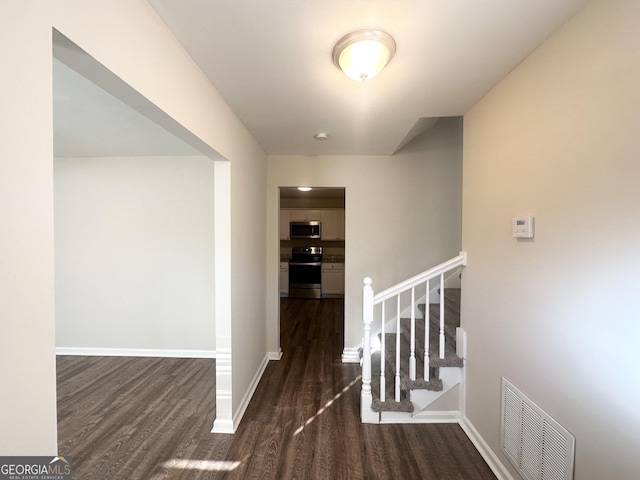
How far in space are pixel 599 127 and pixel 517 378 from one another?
4.21 feet

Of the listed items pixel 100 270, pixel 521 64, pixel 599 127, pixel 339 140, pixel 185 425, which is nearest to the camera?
pixel 599 127

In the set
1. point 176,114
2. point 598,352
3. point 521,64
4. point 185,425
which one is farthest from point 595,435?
point 185,425

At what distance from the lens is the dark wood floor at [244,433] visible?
161 cm

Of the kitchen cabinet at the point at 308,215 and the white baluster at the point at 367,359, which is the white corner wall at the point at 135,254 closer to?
the white baluster at the point at 367,359

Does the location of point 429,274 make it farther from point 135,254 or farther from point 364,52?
point 135,254

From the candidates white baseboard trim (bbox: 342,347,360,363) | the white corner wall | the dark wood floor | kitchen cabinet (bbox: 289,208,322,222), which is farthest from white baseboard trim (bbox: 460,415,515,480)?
kitchen cabinet (bbox: 289,208,322,222)

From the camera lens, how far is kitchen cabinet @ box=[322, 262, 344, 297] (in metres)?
5.98

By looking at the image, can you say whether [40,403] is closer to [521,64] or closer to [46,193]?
[46,193]

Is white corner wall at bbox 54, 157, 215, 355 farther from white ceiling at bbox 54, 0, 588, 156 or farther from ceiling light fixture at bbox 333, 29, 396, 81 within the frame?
ceiling light fixture at bbox 333, 29, 396, 81

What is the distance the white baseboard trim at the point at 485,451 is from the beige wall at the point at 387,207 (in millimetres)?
1315

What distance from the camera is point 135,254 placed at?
310 cm

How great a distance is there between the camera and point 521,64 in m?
1.38

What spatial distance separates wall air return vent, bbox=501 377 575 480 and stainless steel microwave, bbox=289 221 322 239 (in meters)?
4.72

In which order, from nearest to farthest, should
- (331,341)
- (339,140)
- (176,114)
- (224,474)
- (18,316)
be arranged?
(18,316), (176,114), (224,474), (339,140), (331,341)
